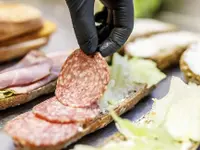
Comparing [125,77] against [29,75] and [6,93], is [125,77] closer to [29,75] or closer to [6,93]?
[29,75]

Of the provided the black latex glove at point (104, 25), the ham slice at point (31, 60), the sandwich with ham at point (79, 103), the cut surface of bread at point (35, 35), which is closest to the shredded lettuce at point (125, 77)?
the sandwich with ham at point (79, 103)

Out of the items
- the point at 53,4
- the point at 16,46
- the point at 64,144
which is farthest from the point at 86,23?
the point at 53,4

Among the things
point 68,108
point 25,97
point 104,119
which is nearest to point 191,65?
point 104,119

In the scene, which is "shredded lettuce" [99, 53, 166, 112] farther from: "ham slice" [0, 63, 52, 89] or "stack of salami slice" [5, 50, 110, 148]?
"ham slice" [0, 63, 52, 89]

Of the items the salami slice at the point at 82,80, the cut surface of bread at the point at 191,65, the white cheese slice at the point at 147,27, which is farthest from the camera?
the white cheese slice at the point at 147,27

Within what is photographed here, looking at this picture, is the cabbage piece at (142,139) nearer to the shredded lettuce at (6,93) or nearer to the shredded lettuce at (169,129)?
the shredded lettuce at (169,129)

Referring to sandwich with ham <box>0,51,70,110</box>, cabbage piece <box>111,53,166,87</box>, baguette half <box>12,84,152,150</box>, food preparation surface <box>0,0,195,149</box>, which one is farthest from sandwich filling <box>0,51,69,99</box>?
baguette half <box>12,84,152,150</box>

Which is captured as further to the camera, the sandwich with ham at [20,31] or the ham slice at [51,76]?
the sandwich with ham at [20,31]
